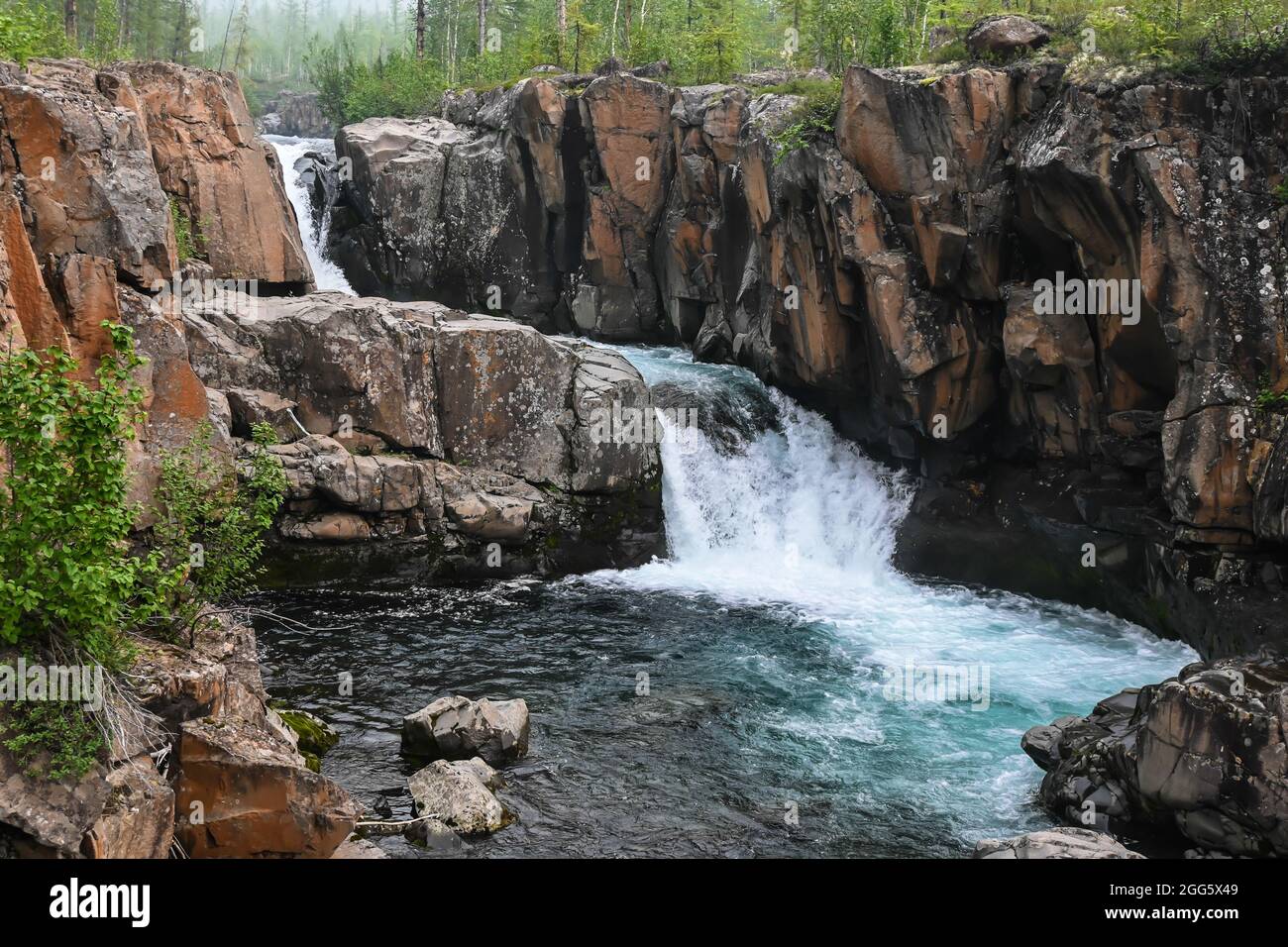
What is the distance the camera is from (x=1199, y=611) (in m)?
19.3

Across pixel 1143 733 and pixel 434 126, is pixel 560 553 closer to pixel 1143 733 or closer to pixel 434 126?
pixel 1143 733

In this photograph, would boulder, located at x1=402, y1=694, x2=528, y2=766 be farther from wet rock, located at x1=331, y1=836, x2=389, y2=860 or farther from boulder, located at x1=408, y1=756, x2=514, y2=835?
wet rock, located at x1=331, y1=836, x2=389, y2=860

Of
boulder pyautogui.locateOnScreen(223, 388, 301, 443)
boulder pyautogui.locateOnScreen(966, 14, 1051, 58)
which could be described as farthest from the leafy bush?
boulder pyautogui.locateOnScreen(966, 14, 1051, 58)

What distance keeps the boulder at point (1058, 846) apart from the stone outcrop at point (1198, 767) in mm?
946

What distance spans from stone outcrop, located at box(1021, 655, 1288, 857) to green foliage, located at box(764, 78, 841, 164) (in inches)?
554

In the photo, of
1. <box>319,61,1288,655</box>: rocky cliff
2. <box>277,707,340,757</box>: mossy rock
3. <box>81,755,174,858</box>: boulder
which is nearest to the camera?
<box>81,755,174,858</box>: boulder

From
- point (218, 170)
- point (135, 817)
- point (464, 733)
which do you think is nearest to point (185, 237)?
point (218, 170)

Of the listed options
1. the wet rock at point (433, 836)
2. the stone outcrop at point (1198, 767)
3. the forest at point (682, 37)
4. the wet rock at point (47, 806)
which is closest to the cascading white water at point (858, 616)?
the stone outcrop at point (1198, 767)

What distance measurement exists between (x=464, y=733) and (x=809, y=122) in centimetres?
1567

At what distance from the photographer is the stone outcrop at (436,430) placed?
22969mm

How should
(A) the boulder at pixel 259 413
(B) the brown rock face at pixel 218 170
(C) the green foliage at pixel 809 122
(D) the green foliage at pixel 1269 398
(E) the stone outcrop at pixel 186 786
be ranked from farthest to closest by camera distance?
(B) the brown rock face at pixel 218 170, (C) the green foliage at pixel 809 122, (A) the boulder at pixel 259 413, (D) the green foliage at pixel 1269 398, (E) the stone outcrop at pixel 186 786

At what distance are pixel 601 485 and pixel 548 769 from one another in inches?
408

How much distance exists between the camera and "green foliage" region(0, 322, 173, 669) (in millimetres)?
10047

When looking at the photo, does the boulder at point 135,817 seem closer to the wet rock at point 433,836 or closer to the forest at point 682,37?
the wet rock at point 433,836
